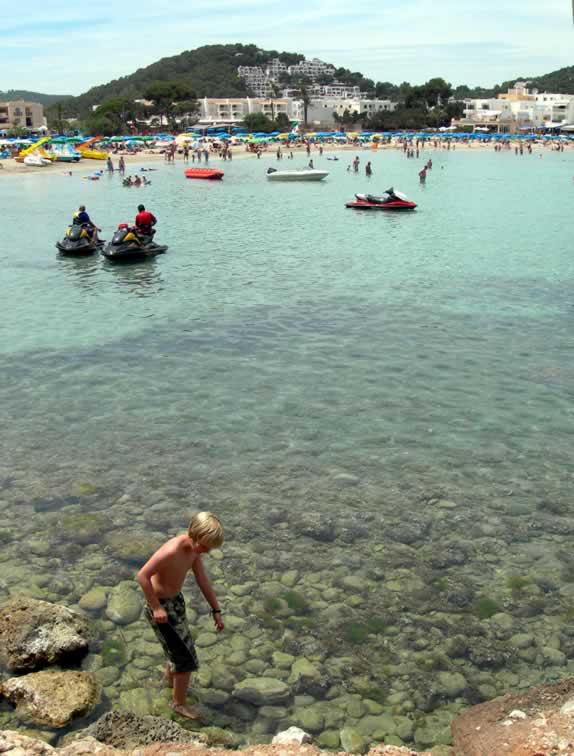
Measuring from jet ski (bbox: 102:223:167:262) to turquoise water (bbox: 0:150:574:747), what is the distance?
1.26 metres

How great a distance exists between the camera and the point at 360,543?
900 centimetres

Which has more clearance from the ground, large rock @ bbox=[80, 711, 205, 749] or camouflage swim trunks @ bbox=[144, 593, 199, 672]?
camouflage swim trunks @ bbox=[144, 593, 199, 672]

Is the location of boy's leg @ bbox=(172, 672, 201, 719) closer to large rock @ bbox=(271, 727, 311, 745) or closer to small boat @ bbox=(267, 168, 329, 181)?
large rock @ bbox=(271, 727, 311, 745)

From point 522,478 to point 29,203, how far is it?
4837 cm

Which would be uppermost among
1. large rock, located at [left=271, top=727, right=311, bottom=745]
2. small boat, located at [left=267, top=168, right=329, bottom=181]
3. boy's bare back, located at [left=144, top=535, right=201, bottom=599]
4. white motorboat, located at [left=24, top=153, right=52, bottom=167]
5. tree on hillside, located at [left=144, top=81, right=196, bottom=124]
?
tree on hillside, located at [left=144, top=81, right=196, bottom=124]

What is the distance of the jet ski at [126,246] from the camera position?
90.0ft

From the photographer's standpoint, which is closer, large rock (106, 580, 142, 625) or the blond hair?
the blond hair

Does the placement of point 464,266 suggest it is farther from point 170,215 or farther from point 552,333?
point 170,215

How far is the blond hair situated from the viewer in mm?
5371

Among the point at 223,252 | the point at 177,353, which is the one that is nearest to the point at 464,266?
the point at 223,252

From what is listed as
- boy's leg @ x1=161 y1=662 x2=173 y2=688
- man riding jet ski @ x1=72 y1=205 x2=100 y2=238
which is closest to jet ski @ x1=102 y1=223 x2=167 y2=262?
man riding jet ski @ x1=72 y1=205 x2=100 y2=238

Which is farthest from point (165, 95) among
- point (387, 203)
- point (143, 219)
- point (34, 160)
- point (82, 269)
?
point (82, 269)

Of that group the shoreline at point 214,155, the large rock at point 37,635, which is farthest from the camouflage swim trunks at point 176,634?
the shoreline at point 214,155

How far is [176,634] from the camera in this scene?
601 cm
